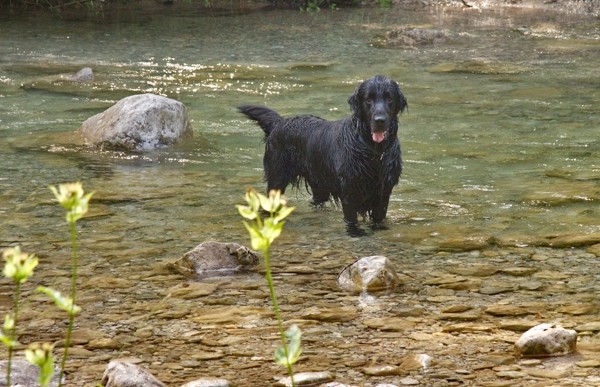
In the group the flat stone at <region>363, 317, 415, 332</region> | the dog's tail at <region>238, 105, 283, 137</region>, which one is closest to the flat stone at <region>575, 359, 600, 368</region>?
the flat stone at <region>363, 317, 415, 332</region>

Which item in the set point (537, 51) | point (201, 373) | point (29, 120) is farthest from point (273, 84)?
point (201, 373)

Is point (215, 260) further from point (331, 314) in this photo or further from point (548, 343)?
point (548, 343)

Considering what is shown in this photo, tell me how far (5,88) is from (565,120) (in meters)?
6.93

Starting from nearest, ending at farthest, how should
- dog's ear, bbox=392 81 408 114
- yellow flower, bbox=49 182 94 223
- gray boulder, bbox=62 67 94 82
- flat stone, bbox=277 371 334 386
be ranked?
yellow flower, bbox=49 182 94 223 < flat stone, bbox=277 371 334 386 < dog's ear, bbox=392 81 408 114 < gray boulder, bbox=62 67 94 82

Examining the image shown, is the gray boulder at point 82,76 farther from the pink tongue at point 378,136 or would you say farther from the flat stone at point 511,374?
the flat stone at point 511,374

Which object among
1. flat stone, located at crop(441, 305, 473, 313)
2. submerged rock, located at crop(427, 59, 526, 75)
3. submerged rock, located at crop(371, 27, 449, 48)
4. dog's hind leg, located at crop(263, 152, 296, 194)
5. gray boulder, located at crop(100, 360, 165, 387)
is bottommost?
flat stone, located at crop(441, 305, 473, 313)

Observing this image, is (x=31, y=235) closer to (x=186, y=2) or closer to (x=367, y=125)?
(x=367, y=125)

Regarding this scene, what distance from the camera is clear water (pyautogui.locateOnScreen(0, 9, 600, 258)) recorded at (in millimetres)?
7148

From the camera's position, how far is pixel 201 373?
4.40m

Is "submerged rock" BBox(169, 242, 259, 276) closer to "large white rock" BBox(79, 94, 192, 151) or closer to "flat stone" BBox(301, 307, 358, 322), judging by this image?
"flat stone" BBox(301, 307, 358, 322)

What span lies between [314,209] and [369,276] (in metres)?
2.15

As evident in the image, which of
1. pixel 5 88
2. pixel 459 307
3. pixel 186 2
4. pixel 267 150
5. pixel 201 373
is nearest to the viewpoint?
pixel 201 373

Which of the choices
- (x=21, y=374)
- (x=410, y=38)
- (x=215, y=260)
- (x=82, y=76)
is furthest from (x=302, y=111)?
(x=21, y=374)

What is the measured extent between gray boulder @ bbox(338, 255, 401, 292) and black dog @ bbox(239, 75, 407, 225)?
120 centimetres
